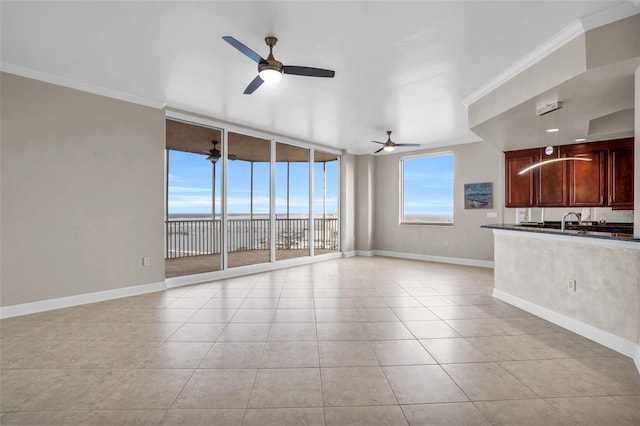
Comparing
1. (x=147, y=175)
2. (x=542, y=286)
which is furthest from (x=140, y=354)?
(x=542, y=286)

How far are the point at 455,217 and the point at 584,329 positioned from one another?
15.3 ft

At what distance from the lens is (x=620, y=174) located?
5.54 meters

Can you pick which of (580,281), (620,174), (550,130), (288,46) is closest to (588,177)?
(620,174)

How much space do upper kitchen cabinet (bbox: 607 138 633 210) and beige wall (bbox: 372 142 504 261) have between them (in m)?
1.78

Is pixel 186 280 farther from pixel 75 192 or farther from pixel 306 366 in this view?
pixel 306 366

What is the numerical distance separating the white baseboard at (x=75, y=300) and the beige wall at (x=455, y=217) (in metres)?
5.88

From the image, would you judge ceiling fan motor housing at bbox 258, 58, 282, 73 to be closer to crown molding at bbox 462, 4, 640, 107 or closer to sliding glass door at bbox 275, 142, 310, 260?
crown molding at bbox 462, 4, 640, 107

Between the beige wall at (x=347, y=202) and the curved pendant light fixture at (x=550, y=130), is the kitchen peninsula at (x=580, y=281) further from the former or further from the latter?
the beige wall at (x=347, y=202)

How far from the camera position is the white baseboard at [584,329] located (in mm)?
2811

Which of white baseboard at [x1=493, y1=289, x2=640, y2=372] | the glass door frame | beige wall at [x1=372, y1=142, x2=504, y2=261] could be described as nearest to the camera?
white baseboard at [x1=493, y1=289, x2=640, y2=372]

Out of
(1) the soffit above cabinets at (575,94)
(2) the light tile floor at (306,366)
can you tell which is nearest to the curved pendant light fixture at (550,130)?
(1) the soffit above cabinets at (575,94)

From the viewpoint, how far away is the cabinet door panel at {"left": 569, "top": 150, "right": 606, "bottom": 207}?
5.71 meters

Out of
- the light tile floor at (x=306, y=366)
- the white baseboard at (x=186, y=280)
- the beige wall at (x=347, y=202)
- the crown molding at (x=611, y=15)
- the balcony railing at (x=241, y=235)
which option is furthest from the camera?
the beige wall at (x=347, y=202)

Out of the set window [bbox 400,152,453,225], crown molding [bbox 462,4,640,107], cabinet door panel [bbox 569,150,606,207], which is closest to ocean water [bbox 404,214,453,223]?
window [bbox 400,152,453,225]
